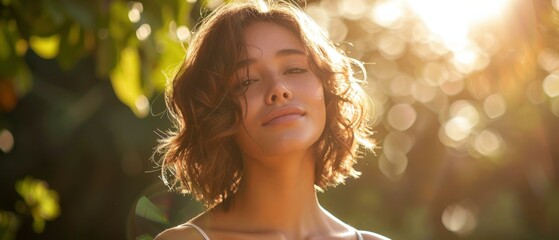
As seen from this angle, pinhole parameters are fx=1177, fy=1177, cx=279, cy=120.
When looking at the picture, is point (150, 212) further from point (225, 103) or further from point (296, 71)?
point (296, 71)

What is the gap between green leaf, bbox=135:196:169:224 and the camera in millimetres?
4559

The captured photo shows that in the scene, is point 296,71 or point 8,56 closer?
point 296,71

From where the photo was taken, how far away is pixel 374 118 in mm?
4961

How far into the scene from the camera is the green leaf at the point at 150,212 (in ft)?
15.0

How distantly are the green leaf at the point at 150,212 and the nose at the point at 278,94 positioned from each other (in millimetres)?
1157

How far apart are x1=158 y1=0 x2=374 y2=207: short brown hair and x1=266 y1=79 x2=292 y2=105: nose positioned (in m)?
0.11

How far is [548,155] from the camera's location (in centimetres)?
1304

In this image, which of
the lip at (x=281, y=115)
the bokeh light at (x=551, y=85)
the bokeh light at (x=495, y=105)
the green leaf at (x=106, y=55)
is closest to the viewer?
the lip at (x=281, y=115)

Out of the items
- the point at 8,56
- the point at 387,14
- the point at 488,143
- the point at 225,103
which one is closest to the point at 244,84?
the point at 225,103

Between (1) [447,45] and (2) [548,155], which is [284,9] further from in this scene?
(1) [447,45]

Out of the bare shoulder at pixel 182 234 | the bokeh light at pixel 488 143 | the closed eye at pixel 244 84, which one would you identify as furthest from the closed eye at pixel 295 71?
the bokeh light at pixel 488 143

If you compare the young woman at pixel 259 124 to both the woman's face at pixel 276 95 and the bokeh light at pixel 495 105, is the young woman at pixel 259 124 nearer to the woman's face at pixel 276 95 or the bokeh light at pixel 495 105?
the woman's face at pixel 276 95

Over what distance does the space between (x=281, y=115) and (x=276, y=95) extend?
0.06 metres

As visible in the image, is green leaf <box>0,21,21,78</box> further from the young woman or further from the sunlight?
the sunlight
